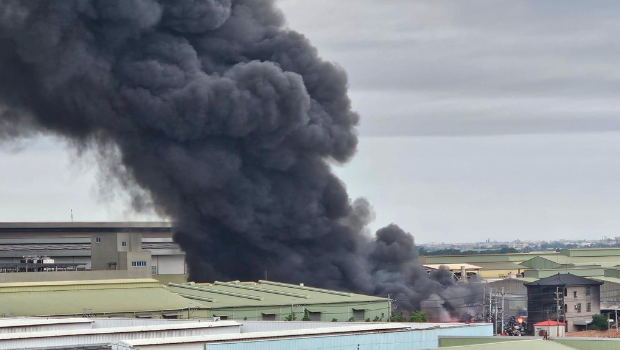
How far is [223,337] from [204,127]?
54.8 m

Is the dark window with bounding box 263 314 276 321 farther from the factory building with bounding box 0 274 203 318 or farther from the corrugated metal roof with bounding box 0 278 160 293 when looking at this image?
the corrugated metal roof with bounding box 0 278 160 293

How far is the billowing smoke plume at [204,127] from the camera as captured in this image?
99.8m

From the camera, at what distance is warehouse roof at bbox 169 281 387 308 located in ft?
Answer: 257

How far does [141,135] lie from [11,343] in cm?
5588

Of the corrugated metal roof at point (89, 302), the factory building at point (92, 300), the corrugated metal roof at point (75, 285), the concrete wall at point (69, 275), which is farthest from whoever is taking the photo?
the concrete wall at point (69, 275)

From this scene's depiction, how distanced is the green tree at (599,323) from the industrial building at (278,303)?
1911 cm

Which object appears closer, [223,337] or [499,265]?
[223,337]

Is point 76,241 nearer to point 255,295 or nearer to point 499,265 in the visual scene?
point 255,295

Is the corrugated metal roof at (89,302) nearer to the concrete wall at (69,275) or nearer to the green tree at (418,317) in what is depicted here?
the concrete wall at (69,275)

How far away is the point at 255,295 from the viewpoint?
81812mm

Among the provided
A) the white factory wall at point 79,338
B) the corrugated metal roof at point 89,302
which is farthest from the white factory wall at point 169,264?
the white factory wall at point 79,338

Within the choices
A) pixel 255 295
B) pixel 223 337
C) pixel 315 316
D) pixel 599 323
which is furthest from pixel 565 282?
pixel 223 337

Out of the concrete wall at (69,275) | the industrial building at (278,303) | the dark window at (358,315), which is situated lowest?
the dark window at (358,315)

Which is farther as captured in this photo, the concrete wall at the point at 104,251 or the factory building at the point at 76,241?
the factory building at the point at 76,241
